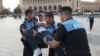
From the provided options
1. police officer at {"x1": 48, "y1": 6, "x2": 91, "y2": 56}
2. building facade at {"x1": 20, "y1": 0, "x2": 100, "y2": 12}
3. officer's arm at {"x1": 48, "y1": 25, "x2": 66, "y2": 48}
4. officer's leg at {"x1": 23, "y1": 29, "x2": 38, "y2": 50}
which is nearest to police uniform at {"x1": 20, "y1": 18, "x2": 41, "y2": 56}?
officer's leg at {"x1": 23, "y1": 29, "x2": 38, "y2": 50}

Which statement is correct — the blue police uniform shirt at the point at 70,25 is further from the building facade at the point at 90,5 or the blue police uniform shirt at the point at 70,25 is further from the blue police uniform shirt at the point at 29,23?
the building facade at the point at 90,5

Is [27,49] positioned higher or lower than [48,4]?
higher

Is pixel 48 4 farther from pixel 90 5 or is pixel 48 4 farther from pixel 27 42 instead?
pixel 27 42

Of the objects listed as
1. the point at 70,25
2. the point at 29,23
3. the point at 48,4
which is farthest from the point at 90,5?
the point at 70,25

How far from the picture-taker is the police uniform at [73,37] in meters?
4.62

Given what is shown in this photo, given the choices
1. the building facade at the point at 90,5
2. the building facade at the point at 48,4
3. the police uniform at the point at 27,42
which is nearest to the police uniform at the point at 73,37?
the police uniform at the point at 27,42

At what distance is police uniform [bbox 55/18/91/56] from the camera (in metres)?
4.62

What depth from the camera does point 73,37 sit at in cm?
462

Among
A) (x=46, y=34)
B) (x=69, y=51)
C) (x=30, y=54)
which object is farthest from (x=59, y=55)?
(x=30, y=54)

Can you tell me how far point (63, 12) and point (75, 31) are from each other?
0.30m

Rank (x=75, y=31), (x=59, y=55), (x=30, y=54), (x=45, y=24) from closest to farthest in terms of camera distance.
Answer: (x=75, y=31), (x=59, y=55), (x=45, y=24), (x=30, y=54)

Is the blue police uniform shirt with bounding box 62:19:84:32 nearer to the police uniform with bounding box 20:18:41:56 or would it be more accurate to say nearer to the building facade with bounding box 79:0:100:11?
the police uniform with bounding box 20:18:41:56

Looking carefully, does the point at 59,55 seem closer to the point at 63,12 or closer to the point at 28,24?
the point at 63,12

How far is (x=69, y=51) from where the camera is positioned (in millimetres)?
4723
